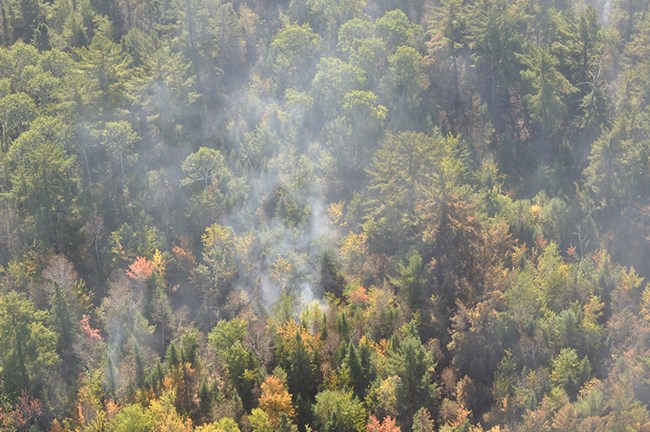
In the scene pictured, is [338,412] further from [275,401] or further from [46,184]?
[46,184]

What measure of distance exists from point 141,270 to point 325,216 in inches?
744

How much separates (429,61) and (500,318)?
34.8 metres

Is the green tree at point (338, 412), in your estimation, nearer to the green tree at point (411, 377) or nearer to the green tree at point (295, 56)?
the green tree at point (411, 377)

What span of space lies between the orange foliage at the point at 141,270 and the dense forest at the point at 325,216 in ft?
0.84

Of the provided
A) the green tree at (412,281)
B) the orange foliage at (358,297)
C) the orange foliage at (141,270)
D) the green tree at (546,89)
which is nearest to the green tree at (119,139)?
the orange foliage at (141,270)

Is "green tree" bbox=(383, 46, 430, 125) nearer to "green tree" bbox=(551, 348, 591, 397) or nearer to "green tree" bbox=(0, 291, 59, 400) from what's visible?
"green tree" bbox=(551, 348, 591, 397)

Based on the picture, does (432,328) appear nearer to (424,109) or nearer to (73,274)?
(424,109)

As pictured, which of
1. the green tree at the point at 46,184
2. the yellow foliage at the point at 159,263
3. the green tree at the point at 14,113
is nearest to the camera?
the green tree at the point at 46,184

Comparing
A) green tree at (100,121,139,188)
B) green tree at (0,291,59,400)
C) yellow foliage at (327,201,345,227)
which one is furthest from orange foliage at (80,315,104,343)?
yellow foliage at (327,201,345,227)

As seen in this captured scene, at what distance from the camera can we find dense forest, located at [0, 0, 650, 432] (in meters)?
62.0

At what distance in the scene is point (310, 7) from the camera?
93.4 meters

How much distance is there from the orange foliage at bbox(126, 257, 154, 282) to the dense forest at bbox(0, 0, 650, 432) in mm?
256

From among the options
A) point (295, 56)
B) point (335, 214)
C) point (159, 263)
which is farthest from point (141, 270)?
point (295, 56)

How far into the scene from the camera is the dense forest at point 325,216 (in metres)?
62.0
